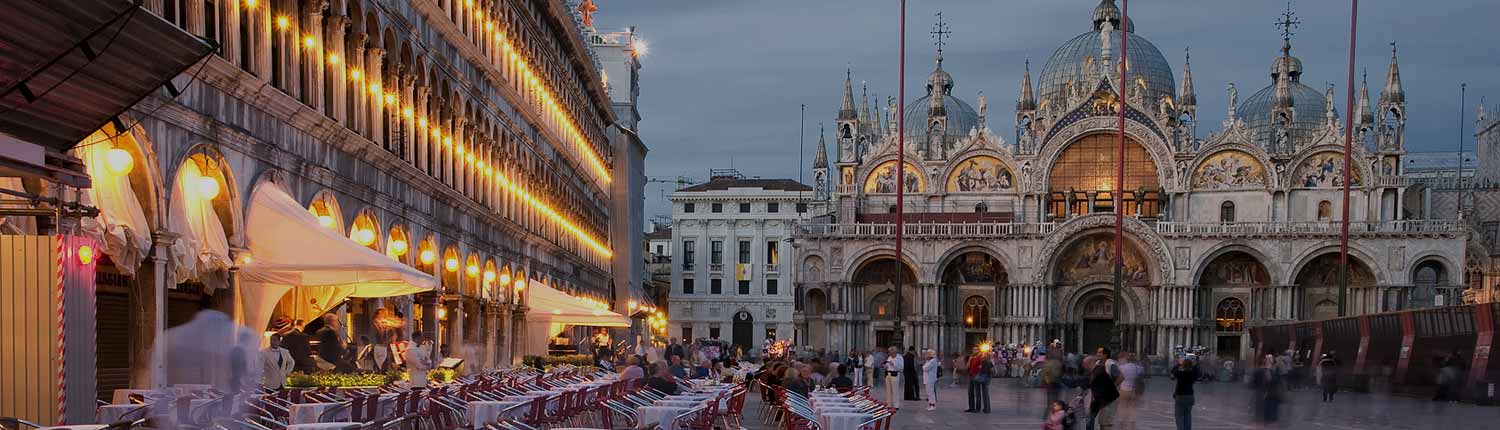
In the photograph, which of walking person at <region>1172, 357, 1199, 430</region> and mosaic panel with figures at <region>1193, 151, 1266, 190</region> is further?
mosaic panel with figures at <region>1193, 151, 1266, 190</region>

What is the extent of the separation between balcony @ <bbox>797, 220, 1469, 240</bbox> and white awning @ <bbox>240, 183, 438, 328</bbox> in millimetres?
53978

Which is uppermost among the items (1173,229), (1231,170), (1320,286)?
(1231,170)

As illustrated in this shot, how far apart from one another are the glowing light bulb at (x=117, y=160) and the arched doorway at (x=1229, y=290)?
222ft

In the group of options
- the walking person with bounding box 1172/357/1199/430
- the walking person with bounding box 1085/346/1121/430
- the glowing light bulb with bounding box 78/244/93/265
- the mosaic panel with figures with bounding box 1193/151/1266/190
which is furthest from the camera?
the mosaic panel with figures with bounding box 1193/151/1266/190

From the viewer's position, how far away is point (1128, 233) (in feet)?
248

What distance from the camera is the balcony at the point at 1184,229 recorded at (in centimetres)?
7250

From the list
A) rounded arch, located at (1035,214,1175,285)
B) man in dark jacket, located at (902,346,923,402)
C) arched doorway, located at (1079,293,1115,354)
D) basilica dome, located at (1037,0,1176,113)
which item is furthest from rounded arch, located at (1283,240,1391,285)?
man in dark jacket, located at (902,346,923,402)

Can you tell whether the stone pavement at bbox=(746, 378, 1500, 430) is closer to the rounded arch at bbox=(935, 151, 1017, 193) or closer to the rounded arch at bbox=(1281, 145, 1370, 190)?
the rounded arch at bbox=(1281, 145, 1370, 190)

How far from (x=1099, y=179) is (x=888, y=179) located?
11.2 m

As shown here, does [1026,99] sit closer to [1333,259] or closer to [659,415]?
[1333,259]

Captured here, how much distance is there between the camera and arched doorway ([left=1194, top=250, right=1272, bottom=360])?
7631 centimetres

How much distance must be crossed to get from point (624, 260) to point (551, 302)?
35.4 metres

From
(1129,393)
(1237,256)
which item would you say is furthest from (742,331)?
(1129,393)

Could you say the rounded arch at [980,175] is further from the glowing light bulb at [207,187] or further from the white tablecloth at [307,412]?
the white tablecloth at [307,412]
